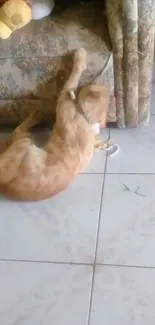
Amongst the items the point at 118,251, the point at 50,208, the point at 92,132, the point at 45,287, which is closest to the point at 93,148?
the point at 92,132

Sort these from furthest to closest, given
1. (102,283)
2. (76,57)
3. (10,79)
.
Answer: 1. (10,79)
2. (76,57)
3. (102,283)

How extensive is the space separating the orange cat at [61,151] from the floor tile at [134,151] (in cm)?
11

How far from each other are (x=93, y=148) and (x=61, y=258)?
442 millimetres

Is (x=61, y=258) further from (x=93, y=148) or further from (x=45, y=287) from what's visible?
(x=93, y=148)

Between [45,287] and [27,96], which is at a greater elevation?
[27,96]

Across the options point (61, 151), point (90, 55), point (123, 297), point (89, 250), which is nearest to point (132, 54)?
point (90, 55)

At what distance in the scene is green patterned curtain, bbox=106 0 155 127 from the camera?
157cm

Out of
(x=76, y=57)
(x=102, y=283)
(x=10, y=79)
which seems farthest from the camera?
(x=10, y=79)

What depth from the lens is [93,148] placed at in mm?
1791

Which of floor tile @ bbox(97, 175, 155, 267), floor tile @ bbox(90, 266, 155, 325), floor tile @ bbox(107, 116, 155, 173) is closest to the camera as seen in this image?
floor tile @ bbox(90, 266, 155, 325)

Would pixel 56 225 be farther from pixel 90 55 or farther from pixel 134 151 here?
pixel 90 55

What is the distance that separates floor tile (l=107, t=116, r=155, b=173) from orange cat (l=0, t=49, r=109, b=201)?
Answer: 11 centimetres

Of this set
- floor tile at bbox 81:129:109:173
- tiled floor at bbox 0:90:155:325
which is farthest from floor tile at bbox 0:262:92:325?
floor tile at bbox 81:129:109:173

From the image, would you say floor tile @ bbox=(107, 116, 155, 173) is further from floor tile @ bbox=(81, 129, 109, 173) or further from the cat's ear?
the cat's ear
